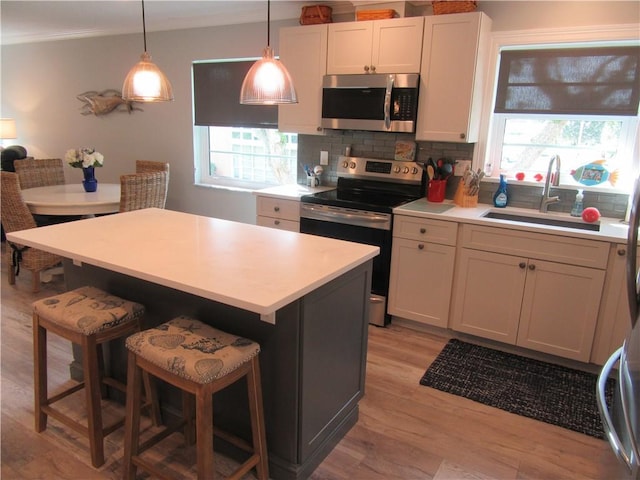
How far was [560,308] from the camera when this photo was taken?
2.74m

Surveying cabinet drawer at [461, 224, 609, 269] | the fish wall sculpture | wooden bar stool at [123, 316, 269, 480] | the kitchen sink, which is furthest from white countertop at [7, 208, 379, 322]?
the fish wall sculpture

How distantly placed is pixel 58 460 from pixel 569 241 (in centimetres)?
282

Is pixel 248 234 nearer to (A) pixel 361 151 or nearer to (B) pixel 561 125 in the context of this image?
(A) pixel 361 151

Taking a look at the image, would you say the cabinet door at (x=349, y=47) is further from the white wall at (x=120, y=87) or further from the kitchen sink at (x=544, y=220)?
the kitchen sink at (x=544, y=220)

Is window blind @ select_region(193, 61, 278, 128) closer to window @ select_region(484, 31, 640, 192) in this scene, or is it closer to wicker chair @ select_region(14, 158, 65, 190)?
wicker chair @ select_region(14, 158, 65, 190)

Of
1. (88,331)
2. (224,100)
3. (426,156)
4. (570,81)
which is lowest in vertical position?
(88,331)

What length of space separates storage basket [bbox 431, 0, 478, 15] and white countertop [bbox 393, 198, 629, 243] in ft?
4.22

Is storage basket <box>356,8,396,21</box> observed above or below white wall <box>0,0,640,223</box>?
above

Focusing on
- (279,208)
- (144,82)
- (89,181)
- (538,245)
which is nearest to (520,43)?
(538,245)

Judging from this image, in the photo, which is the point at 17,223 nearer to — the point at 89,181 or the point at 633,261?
the point at 89,181

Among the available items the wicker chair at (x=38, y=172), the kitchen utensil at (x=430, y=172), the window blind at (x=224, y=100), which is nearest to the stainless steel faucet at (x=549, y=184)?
the kitchen utensil at (x=430, y=172)

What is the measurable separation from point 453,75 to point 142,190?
2.55 m

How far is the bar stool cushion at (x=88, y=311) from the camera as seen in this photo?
186 cm

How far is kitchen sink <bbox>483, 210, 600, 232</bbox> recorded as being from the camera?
9.62 ft
